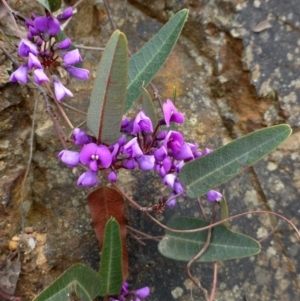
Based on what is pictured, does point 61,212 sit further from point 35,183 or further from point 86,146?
point 86,146

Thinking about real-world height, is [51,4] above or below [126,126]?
above

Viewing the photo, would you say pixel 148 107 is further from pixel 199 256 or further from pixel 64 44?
pixel 199 256

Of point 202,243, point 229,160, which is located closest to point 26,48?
point 229,160

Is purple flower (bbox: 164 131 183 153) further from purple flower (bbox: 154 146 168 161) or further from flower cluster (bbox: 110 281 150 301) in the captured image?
flower cluster (bbox: 110 281 150 301)

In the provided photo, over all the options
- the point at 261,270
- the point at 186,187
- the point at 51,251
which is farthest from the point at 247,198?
the point at 51,251

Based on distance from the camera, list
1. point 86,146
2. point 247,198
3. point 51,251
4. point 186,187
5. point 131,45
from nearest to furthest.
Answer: point 86,146 → point 186,187 → point 51,251 → point 247,198 → point 131,45

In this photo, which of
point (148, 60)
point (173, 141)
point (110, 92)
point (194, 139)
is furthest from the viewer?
Answer: point (194, 139)

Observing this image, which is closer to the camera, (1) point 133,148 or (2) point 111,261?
(1) point 133,148
